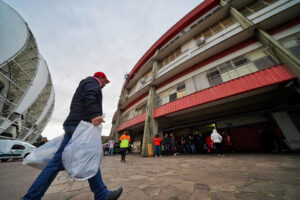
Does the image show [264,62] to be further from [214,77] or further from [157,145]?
[157,145]

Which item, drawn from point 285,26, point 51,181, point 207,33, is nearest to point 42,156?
point 51,181

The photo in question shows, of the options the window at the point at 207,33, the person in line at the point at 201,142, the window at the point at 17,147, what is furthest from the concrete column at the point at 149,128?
the window at the point at 17,147

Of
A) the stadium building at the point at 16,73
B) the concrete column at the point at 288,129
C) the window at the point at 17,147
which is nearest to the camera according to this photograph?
the concrete column at the point at 288,129

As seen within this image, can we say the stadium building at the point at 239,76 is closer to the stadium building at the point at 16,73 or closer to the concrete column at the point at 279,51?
the concrete column at the point at 279,51

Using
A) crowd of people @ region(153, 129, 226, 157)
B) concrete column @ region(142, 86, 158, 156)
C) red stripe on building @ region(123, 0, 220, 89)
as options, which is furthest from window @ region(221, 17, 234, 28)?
crowd of people @ region(153, 129, 226, 157)

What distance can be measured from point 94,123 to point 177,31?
13367 mm

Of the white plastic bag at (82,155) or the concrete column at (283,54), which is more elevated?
the concrete column at (283,54)

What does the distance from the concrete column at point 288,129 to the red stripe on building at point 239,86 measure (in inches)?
147

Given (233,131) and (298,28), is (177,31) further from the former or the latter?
(233,131)

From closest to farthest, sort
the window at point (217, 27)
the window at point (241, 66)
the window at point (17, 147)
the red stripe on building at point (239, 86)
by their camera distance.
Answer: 1. the red stripe on building at point (239, 86)
2. the window at point (241, 66)
3. the window at point (217, 27)
4. the window at point (17, 147)

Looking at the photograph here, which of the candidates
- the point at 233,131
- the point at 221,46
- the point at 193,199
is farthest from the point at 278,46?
the point at 193,199

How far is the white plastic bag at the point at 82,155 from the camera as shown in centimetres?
108

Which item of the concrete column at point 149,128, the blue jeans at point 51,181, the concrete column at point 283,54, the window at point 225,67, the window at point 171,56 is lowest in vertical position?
the blue jeans at point 51,181

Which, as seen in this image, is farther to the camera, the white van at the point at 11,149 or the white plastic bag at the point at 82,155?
the white van at the point at 11,149
